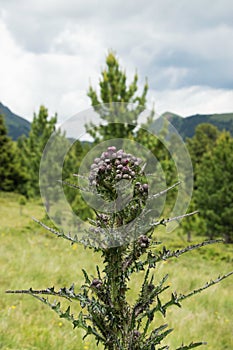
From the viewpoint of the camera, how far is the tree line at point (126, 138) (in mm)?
5687

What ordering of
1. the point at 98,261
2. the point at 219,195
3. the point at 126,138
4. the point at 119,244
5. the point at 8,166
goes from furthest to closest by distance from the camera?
the point at 8,166
the point at 219,195
the point at 98,261
the point at 126,138
the point at 119,244

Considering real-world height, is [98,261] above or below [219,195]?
below

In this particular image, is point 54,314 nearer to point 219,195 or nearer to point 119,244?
point 119,244

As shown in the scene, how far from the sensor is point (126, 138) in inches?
165

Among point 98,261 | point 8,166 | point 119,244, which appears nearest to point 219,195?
point 98,261

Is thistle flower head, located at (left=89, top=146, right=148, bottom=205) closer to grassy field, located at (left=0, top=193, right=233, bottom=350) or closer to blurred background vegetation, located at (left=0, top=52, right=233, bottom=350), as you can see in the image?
blurred background vegetation, located at (left=0, top=52, right=233, bottom=350)

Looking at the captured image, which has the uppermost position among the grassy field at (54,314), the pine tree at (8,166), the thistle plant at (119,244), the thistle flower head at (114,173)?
the pine tree at (8,166)

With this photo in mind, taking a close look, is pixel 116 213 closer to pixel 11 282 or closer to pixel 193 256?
pixel 11 282

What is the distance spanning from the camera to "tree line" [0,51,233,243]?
5.69 metres

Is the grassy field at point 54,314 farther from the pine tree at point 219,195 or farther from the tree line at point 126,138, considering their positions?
the pine tree at point 219,195

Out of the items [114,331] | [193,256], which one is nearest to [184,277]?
[114,331]

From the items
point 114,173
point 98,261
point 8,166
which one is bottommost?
point 98,261

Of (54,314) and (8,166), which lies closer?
(54,314)

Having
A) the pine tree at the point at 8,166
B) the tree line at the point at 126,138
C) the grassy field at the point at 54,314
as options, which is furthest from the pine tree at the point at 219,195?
the pine tree at the point at 8,166
